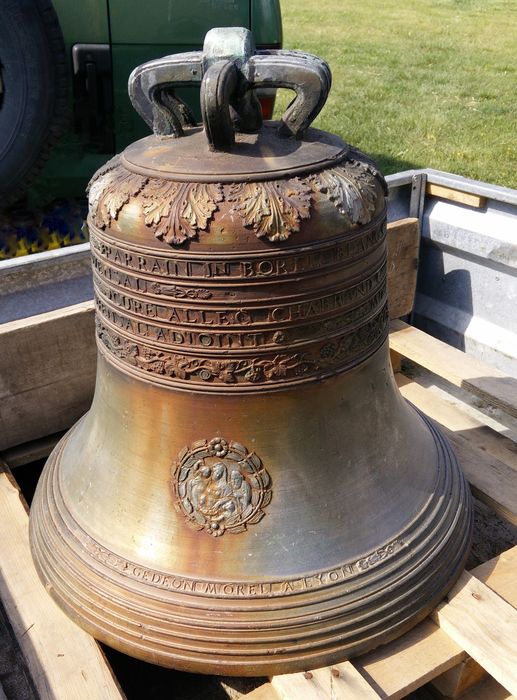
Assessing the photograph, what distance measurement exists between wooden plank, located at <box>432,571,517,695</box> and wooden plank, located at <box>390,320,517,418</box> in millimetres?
741

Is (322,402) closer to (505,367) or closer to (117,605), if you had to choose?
(117,605)

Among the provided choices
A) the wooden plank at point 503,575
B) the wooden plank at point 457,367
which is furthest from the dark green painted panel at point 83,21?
the wooden plank at point 503,575

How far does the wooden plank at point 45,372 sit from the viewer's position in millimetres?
2033

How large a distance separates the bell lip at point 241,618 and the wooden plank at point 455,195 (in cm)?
144

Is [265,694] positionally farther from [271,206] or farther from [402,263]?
[402,263]

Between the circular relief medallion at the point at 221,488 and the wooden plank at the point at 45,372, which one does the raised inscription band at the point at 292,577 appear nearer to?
the circular relief medallion at the point at 221,488

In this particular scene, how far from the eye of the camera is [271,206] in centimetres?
128

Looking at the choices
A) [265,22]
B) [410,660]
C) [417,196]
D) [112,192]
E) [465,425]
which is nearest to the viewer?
[112,192]

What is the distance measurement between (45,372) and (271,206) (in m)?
1.09

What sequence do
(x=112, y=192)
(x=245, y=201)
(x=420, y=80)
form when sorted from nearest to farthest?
(x=245, y=201) → (x=112, y=192) → (x=420, y=80)

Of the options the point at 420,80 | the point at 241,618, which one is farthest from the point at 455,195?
the point at 420,80

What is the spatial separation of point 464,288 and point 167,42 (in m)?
1.68

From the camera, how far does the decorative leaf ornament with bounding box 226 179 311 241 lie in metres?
1.27

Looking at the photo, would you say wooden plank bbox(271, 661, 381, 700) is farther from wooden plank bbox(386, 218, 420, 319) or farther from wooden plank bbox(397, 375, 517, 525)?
wooden plank bbox(386, 218, 420, 319)
